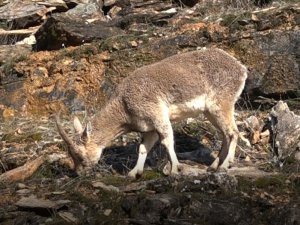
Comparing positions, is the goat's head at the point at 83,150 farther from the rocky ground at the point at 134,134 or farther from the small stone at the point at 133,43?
the small stone at the point at 133,43

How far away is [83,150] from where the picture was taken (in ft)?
31.8

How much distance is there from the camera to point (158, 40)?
1301cm

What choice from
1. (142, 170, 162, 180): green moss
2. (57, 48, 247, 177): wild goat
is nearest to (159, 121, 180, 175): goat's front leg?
(57, 48, 247, 177): wild goat

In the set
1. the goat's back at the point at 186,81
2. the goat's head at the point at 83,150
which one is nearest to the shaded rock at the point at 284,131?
the goat's back at the point at 186,81

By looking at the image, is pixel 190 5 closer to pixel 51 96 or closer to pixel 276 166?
pixel 51 96

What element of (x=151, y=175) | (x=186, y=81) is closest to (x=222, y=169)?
(x=151, y=175)

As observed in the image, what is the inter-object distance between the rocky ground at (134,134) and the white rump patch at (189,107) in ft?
2.70

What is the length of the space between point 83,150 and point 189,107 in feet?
5.43

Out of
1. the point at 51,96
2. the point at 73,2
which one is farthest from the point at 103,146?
the point at 73,2

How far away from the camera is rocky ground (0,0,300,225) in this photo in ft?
25.0

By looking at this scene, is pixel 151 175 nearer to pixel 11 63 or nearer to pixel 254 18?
pixel 254 18

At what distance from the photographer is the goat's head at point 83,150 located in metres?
9.65

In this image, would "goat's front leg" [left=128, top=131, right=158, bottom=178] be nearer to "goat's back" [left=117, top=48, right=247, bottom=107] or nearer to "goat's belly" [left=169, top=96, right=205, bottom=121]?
"goat's belly" [left=169, top=96, right=205, bottom=121]

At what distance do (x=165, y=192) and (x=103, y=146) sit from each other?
2097mm
